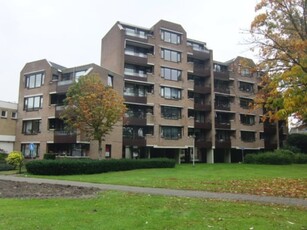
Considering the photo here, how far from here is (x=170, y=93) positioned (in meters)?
55.5

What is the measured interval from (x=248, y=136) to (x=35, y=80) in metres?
38.0

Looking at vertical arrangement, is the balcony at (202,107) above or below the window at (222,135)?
above

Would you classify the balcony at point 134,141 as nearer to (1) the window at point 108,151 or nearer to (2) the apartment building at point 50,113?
(2) the apartment building at point 50,113

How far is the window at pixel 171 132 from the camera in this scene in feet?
176

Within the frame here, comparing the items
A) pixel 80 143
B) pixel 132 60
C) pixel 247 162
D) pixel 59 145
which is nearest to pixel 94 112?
pixel 80 143

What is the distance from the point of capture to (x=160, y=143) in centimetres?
5281

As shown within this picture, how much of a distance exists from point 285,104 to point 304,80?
131cm

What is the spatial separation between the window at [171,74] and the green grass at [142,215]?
43075mm

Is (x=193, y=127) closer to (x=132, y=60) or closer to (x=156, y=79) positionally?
(x=156, y=79)

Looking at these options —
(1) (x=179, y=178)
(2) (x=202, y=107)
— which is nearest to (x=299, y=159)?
(2) (x=202, y=107)

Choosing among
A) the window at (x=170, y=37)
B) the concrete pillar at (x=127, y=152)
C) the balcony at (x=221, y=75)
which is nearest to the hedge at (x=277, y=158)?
the balcony at (x=221, y=75)

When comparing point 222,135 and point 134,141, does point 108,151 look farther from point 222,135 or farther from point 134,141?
point 222,135

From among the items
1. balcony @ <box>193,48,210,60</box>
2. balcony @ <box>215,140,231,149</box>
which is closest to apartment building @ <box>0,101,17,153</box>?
balcony @ <box>193,48,210,60</box>

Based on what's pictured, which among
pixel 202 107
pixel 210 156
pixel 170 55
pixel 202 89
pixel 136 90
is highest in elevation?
pixel 170 55
